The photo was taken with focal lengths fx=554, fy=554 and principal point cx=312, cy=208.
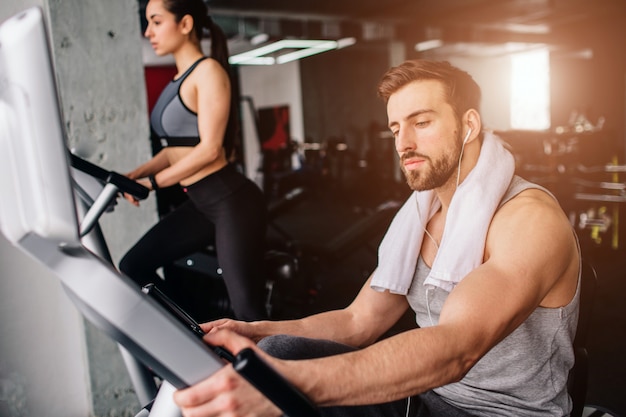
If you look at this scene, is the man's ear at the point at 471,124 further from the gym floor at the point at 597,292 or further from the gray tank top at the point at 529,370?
the gym floor at the point at 597,292

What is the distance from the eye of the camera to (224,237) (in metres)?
1.95

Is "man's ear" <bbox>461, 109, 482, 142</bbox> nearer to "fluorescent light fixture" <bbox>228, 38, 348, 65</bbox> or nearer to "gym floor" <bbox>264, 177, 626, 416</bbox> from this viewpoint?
"gym floor" <bbox>264, 177, 626, 416</bbox>

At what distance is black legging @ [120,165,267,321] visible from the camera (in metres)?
1.92

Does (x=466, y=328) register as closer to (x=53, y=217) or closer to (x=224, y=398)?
(x=224, y=398)

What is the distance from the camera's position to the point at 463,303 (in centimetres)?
90

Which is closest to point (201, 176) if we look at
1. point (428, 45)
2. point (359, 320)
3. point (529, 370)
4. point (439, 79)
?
point (359, 320)

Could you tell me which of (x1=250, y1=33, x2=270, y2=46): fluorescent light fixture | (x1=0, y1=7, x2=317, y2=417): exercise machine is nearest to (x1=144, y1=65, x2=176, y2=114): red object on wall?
(x1=250, y1=33, x2=270, y2=46): fluorescent light fixture

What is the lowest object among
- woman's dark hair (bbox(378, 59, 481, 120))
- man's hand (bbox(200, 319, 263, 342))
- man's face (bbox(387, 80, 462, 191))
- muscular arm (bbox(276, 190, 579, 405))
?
man's hand (bbox(200, 319, 263, 342))

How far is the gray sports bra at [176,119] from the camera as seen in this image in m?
2.00

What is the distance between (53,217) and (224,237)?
4.74 feet

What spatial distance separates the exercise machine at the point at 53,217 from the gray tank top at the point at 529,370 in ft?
2.20

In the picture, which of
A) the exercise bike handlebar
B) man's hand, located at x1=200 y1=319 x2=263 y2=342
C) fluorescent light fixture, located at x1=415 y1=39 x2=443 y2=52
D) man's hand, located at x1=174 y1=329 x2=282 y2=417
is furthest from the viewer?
fluorescent light fixture, located at x1=415 y1=39 x2=443 y2=52

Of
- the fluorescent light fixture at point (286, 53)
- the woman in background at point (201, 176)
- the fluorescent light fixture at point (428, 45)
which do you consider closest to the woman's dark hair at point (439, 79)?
the woman in background at point (201, 176)

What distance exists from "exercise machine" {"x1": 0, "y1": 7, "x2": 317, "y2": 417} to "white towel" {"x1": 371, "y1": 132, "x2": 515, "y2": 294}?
62 cm
